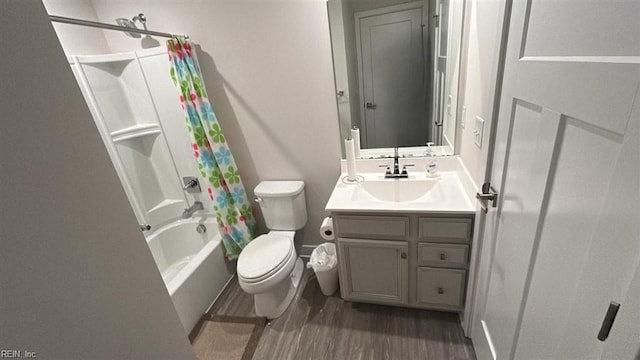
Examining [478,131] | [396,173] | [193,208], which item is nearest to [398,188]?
[396,173]

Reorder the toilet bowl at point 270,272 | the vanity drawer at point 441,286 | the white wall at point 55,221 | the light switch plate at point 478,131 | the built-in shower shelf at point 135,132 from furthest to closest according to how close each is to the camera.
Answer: the built-in shower shelf at point 135,132, the toilet bowl at point 270,272, the vanity drawer at point 441,286, the light switch plate at point 478,131, the white wall at point 55,221

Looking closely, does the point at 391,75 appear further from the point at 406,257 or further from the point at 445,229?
the point at 406,257

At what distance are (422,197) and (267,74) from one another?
4.13ft

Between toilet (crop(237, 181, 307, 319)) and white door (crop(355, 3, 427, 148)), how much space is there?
2.25 feet

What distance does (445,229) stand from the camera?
1.31 metres

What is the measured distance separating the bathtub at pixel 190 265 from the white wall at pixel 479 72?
1754 mm

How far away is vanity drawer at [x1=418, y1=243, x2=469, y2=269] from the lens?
1335mm

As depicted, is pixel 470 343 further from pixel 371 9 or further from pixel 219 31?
pixel 219 31

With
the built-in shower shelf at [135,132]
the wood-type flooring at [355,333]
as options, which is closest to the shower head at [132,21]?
the built-in shower shelf at [135,132]

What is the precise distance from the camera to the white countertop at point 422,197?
1.31 m

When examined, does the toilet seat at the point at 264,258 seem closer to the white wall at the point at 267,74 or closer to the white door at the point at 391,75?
the white wall at the point at 267,74

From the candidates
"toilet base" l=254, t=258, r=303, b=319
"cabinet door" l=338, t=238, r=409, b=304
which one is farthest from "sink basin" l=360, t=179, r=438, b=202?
"toilet base" l=254, t=258, r=303, b=319

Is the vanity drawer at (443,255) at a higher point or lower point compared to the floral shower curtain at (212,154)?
lower

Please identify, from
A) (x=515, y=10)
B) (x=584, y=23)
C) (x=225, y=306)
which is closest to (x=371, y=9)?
(x=515, y=10)
